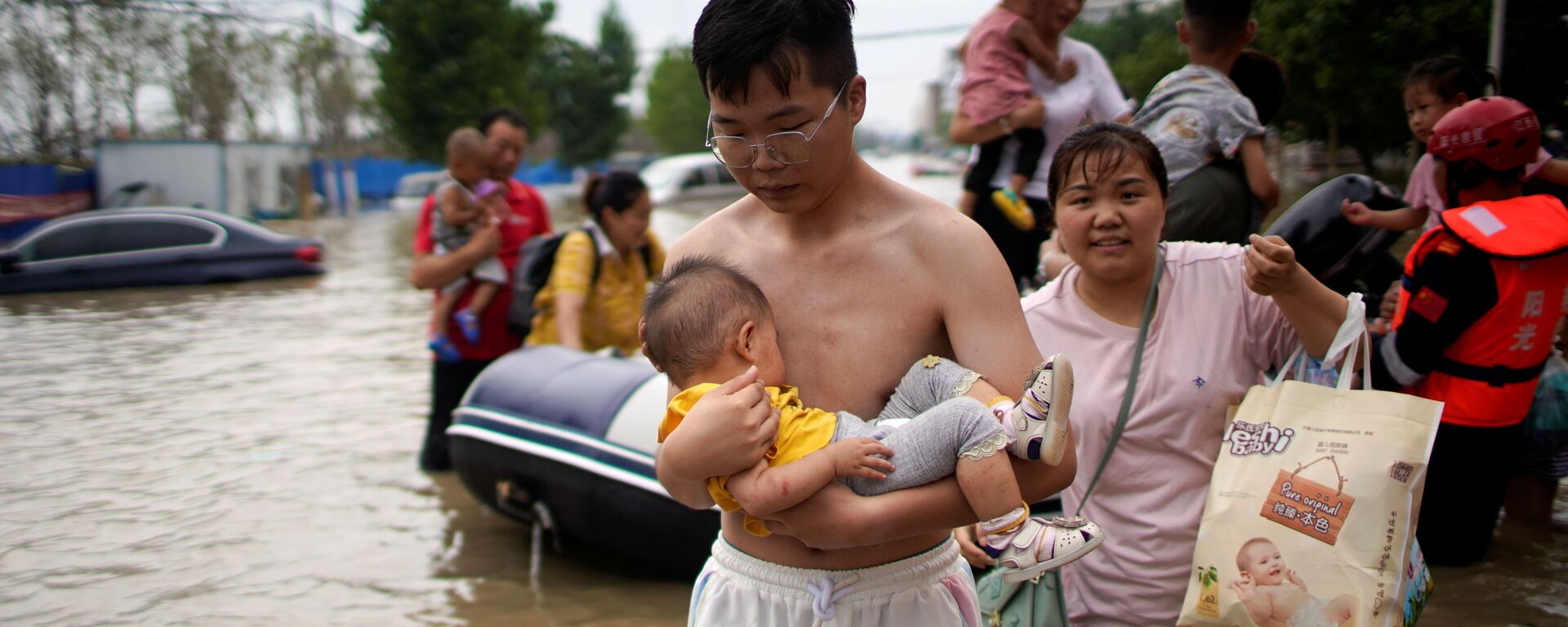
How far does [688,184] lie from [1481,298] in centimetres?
2870

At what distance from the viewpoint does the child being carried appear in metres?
6.01

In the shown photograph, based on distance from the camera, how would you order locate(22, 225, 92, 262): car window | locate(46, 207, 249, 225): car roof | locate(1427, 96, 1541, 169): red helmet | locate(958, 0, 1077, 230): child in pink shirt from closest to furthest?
locate(1427, 96, 1541, 169): red helmet → locate(958, 0, 1077, 230): child in pink shirt → locate(22, 225, 92, 262): car window → locate(46, 207, 249, 225): car roof

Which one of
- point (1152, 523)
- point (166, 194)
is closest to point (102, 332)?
point (1152, 523)

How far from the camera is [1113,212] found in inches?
101

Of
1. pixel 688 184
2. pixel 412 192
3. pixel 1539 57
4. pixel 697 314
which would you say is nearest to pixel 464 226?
pixel 697 314

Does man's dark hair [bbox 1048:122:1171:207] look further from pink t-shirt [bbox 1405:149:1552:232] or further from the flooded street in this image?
the flooded street

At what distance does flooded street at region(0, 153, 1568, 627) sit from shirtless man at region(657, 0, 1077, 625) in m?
2.86

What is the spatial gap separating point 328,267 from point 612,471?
16.6 m

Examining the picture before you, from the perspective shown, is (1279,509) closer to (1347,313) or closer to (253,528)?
(1347,313)

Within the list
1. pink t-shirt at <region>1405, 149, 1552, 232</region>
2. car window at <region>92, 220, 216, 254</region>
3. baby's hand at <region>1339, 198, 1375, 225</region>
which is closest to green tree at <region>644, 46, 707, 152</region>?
car window at <region>92, 220, 216, 254</region>

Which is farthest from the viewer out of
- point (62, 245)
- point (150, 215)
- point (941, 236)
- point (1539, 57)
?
point (150, 215)

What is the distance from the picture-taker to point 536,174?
52.2 metres

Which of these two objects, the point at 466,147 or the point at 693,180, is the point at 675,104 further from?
the point at 466,147

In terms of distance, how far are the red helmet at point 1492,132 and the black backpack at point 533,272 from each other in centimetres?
363
